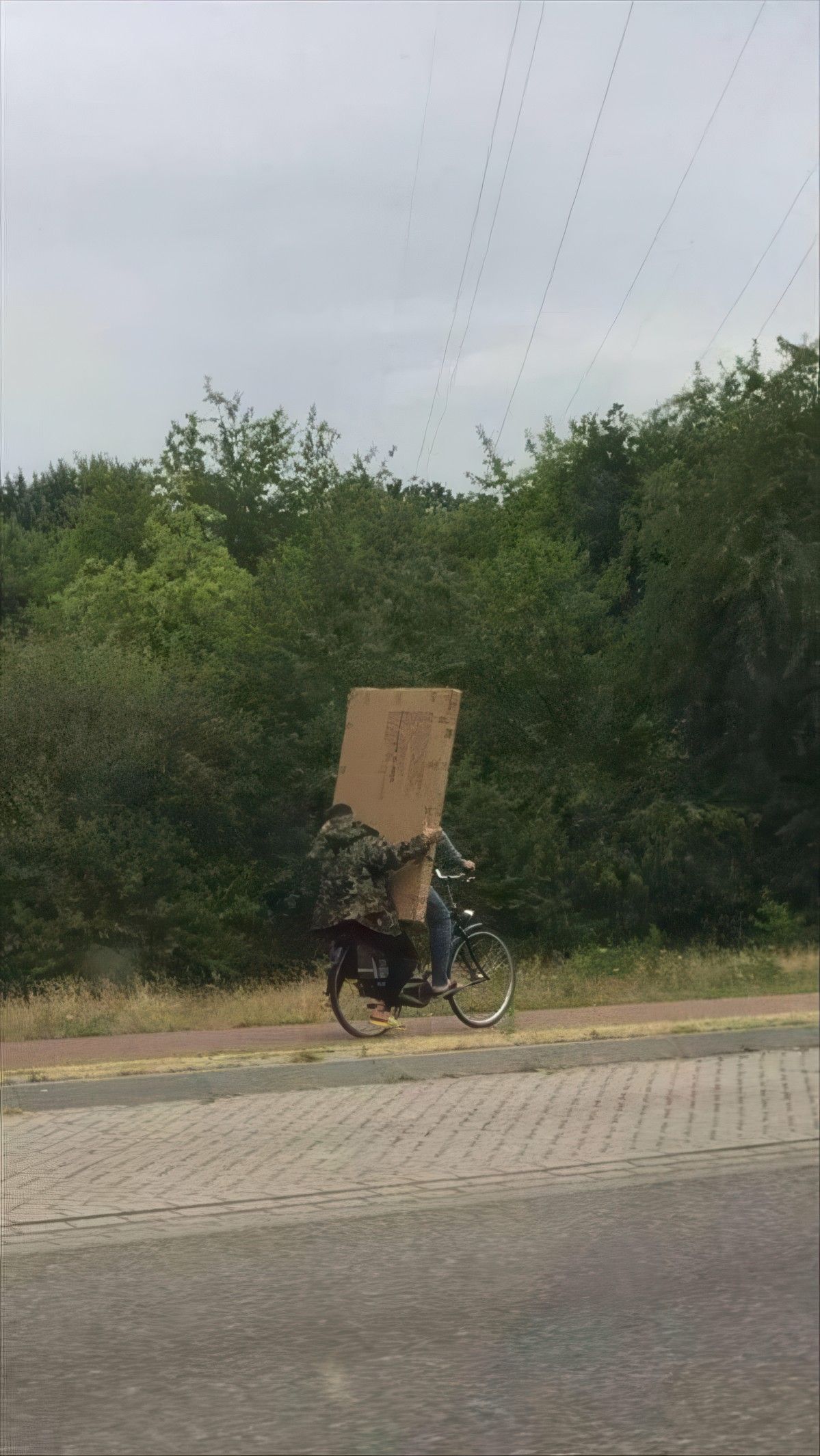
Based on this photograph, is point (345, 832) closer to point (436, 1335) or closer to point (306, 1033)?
point (306, 1033)

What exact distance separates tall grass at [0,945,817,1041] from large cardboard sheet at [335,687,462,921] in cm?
97

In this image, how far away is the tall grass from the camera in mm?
6652

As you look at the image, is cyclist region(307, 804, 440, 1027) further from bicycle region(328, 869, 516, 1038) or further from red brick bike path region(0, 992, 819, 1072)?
red brick bike path region(0, 992, 819, 1072)

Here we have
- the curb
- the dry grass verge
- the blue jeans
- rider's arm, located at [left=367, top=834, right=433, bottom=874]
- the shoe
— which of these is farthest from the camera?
the curb

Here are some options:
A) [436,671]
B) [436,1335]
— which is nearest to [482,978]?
[436,671]

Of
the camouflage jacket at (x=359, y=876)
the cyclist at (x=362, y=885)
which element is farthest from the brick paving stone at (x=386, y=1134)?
the camouflage jacket at (x=359, y=876)

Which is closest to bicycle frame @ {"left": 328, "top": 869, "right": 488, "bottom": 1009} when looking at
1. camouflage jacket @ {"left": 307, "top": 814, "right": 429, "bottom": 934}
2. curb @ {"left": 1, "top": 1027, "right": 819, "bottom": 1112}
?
camouflage jacket @ {"left": 307, "top": 814, "right": 429, "bottom": 934}

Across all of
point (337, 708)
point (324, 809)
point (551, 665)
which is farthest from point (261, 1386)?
point (337, 708)

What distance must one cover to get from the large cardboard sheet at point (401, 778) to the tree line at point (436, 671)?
0.44 meters

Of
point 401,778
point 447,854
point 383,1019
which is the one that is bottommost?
point 383,1019

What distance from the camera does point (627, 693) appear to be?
722cm

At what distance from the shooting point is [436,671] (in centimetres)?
1027

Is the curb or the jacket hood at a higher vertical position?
the jacket hood

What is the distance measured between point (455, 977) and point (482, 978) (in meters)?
0.16
